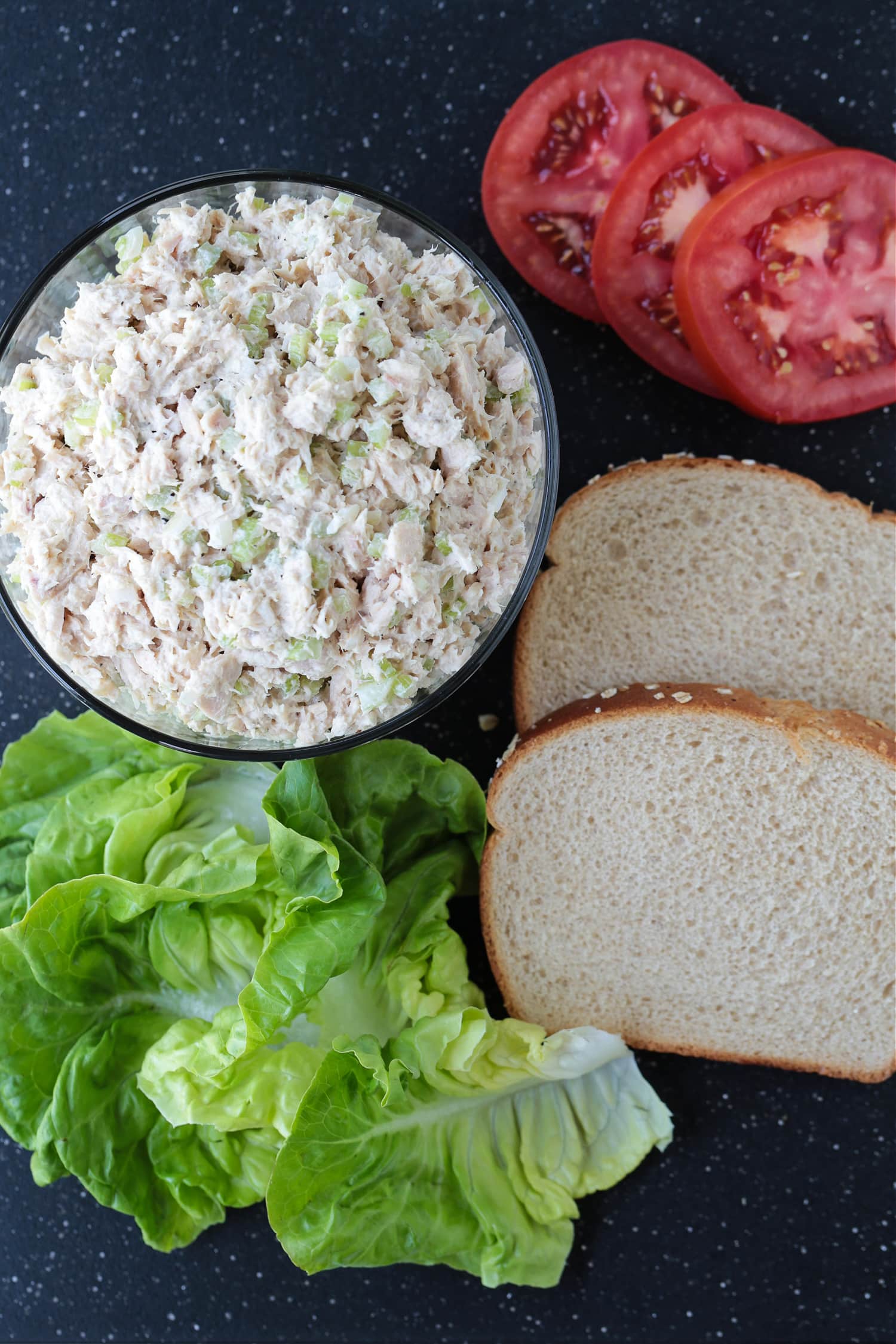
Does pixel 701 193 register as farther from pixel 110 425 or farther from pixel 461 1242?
pixel 461 1242

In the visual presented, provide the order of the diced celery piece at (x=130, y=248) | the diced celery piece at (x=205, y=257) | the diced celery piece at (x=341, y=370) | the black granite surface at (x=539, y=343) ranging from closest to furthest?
the diced celery piece at (x=341, y=370), the diced celery piece at (x=205, y=257), the diced celery piece at (x=130, y=248), the black granite surface at (x=539, y=343)

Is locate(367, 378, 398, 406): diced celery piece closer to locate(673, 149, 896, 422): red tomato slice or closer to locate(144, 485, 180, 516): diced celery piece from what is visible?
locate(144, 485, 180, 516): diced celery piece

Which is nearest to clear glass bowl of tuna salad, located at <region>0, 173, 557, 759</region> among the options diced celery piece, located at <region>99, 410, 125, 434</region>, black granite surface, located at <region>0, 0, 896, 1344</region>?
diced celery piece, located at <region>99, 410, 125, 434</region>

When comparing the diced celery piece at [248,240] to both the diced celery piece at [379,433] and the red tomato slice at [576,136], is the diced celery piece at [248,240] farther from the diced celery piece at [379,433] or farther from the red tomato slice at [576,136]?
the red tomato slice at [576,136]

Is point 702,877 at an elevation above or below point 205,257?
below

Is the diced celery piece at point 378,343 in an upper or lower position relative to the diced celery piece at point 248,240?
lower

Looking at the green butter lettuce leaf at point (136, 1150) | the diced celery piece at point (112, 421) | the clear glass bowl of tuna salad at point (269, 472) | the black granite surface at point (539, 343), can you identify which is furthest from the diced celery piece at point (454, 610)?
the green butter lettuce leaf at point (136, 1150)

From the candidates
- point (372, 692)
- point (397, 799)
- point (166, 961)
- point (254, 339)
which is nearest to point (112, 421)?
point (254, 339)

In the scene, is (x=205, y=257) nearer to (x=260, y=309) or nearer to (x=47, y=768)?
(x=260, y=309)
